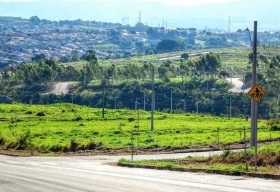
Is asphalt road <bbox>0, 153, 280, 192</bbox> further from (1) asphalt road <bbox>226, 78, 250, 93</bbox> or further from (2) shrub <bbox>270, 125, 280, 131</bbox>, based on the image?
(1) asphalt road <bbox>226, 78, 250, 93</bbox>

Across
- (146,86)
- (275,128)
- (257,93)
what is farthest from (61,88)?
(257,93)

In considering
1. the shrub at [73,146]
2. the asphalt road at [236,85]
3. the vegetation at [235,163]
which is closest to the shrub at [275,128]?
the shrub at [73,146]

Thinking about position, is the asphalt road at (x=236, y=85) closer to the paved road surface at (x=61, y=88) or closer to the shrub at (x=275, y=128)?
the paved road surface at (x=61, y=88)

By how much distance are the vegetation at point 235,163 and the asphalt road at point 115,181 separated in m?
1.25

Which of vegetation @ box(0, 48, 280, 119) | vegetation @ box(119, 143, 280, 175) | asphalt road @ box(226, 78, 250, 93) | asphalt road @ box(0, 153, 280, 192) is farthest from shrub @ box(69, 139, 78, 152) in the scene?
asphalt road @ box(226, 78, 250, 93)

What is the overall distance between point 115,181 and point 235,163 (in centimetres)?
838

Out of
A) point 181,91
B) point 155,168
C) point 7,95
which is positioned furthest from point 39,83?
point 155,168

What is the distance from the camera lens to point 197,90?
520 ft


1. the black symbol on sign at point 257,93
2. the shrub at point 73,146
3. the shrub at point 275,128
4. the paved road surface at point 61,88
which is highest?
the black symbol on sign at point 257,93

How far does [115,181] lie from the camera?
32.8 m

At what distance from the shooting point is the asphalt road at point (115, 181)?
93.7ft

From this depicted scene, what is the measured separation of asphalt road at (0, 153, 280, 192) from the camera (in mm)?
28562

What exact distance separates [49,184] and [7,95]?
5653 inches

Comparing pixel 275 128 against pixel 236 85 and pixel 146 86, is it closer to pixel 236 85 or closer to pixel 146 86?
pixel 236 85
